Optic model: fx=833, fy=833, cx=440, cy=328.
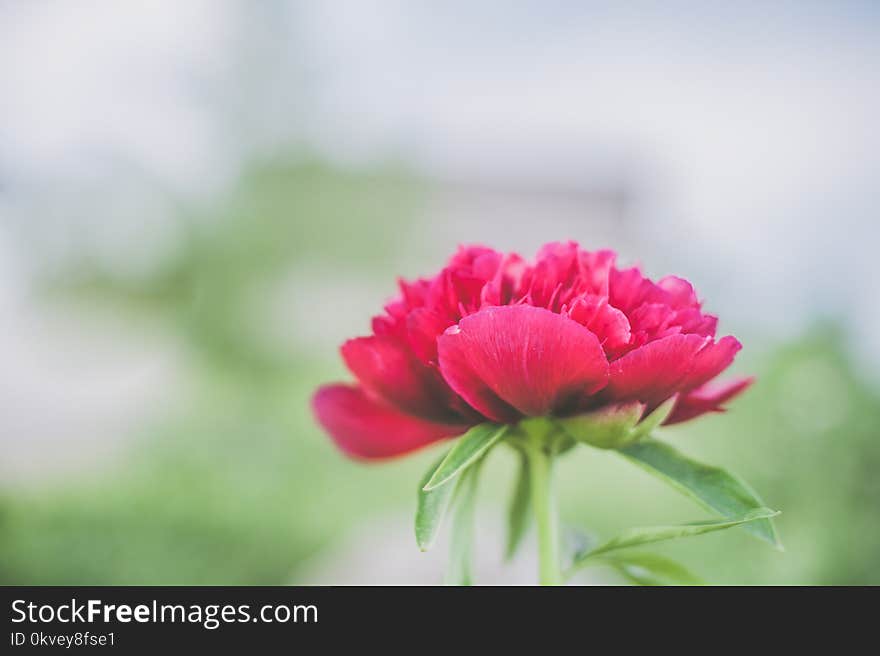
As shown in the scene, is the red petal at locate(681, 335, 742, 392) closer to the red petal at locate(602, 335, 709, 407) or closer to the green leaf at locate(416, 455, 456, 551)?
the red petal at locate(602, 335, 709, 407)

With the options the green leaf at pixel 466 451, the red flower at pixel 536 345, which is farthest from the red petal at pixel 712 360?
the green leaf at pixel 466 451

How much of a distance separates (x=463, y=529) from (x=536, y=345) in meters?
0.13

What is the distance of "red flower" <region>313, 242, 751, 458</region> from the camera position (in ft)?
1.38

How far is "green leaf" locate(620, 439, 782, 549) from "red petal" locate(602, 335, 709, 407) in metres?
0.05

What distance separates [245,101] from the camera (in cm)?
724

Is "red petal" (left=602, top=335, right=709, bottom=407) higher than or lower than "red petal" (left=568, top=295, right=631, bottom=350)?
lower

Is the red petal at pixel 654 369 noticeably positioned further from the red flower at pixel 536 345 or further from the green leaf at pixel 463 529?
the green leaf at pixel 463 529

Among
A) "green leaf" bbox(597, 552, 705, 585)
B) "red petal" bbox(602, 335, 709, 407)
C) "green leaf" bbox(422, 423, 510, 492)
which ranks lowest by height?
"green leaf" bbox(597, 552, 705, 585)

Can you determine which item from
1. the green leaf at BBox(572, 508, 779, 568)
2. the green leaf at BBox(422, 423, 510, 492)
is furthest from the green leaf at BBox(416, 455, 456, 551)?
the green leaf at BBox(572, 508, 779, 568)

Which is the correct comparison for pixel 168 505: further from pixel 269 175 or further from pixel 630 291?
pixel 269 175

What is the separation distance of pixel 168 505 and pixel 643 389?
3120 mm

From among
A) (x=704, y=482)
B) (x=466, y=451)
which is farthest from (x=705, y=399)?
(x=466, y=451)

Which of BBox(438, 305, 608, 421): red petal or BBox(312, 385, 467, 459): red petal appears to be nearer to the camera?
BBox(438, 305, 608, 421): red petal
